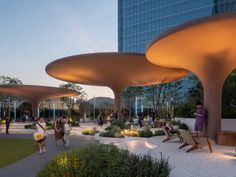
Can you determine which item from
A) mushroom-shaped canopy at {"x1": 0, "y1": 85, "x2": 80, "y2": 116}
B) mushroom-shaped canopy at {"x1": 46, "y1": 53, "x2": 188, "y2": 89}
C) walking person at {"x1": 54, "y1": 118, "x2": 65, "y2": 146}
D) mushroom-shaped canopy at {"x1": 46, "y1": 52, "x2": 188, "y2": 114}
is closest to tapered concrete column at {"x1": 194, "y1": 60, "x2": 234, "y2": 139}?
walking person at {"x1": 54, "y1": 118, "x2": 65, "y2": 146}

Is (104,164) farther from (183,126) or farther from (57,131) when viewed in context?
(183,126)

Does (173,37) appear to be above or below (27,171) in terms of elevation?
above

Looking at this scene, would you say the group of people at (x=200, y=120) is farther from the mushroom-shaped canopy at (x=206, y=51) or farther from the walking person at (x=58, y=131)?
the walking person at (x=58, y=131)

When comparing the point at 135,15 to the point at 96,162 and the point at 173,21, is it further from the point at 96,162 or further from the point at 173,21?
the point at 96,162

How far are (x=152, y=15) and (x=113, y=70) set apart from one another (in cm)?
6972

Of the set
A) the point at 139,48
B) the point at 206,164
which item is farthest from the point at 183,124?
the point at 139,48

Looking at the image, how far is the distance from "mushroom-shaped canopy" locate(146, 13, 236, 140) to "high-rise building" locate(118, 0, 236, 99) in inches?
2594

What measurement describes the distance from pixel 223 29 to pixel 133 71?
16.3 meters

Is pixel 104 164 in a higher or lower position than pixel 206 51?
lower

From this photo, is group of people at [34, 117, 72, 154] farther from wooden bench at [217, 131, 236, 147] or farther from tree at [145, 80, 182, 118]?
tree at [145, 80, 182, 118]

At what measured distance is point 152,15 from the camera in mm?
94188

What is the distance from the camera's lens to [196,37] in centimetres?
1338

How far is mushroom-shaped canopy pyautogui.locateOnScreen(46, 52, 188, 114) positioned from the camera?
968 inches

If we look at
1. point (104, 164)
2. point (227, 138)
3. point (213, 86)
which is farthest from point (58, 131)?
point (104, 164)
